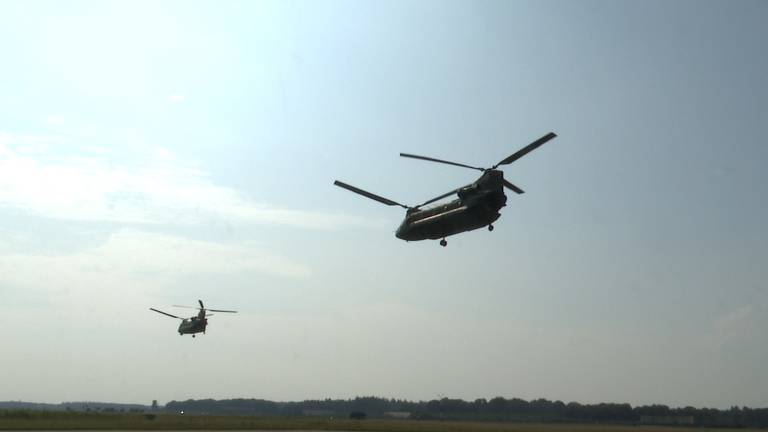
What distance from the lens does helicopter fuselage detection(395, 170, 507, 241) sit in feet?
152

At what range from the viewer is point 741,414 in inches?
6181

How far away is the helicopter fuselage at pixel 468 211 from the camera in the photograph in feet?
152

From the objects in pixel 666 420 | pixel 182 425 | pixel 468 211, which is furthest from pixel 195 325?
pixel 666 420

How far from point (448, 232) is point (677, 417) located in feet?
399

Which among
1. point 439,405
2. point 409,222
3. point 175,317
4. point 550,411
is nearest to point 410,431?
point 409,222

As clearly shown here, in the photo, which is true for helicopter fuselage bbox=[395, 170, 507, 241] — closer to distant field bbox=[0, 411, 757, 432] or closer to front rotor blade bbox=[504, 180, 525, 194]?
front rotor blade bbox=[504, 180, 525, 194]

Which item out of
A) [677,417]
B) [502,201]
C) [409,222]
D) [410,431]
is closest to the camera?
[502,201]

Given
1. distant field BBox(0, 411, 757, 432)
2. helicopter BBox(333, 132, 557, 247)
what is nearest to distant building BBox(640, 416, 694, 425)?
distant field BBox(0, 411, 757, 432)

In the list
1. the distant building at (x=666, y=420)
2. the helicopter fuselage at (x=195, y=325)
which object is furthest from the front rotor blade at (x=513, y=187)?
the distant building at (x=666, y=420)

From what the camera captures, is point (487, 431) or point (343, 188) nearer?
point (343, 188)

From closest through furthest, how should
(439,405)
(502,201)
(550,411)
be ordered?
(502,201) → (550,411) → (439,405)

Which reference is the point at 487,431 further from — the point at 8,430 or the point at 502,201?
the point at 8,430

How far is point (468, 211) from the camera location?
155 feet

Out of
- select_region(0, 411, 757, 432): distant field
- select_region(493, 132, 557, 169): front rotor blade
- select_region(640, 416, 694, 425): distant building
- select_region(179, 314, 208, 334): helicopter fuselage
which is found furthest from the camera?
select_region(640, 416, 694, 425): distant building
